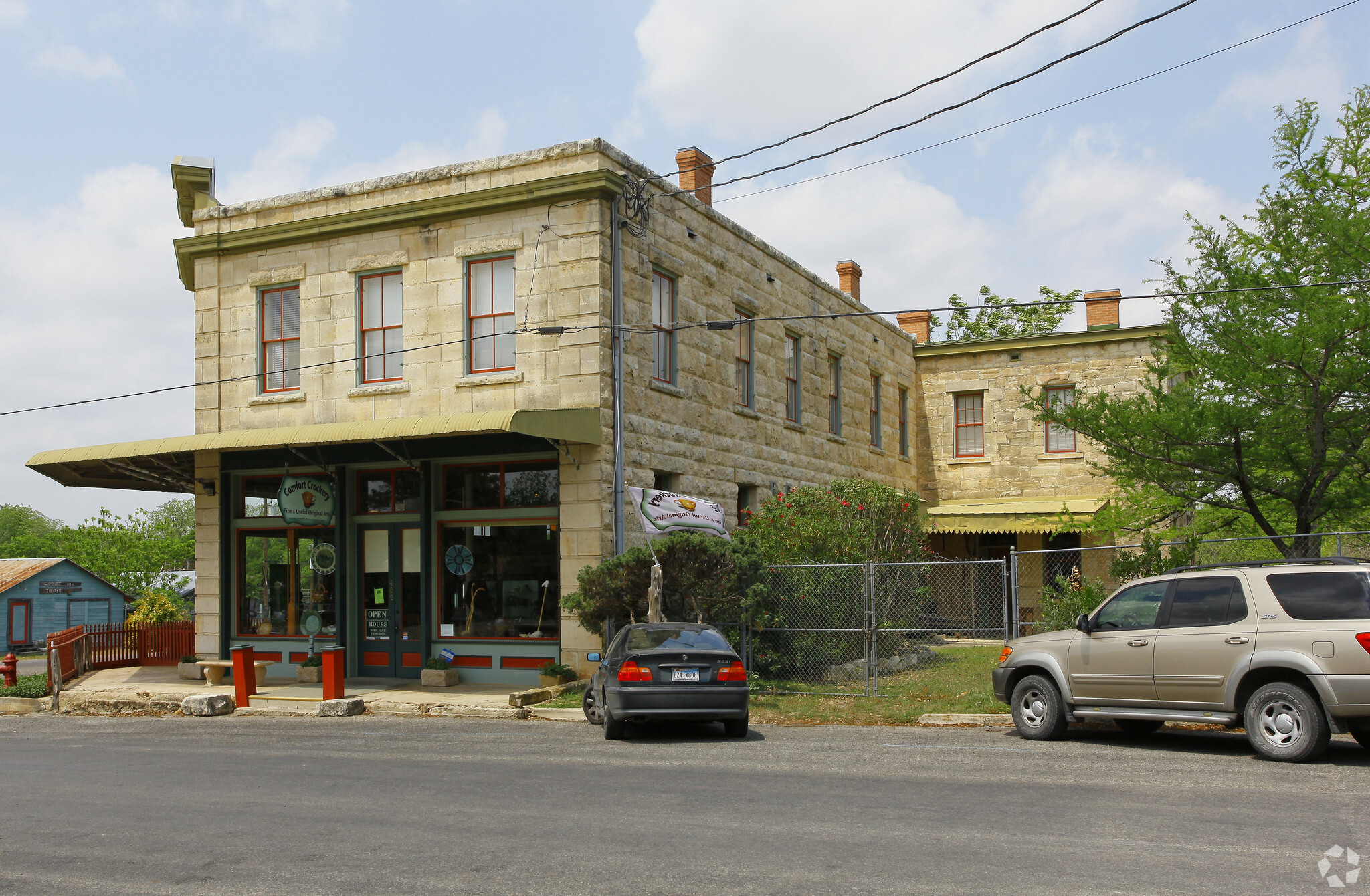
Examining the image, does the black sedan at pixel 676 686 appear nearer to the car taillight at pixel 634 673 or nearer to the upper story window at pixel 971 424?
the car taillight at pixel 634 673

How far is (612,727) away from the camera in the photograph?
13008 mm

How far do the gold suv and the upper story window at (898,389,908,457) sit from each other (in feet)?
66.2

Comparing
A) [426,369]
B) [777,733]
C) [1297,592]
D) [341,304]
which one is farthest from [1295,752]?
[341,304]

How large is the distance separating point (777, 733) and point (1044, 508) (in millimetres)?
18686

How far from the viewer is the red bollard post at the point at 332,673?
54.9 feet

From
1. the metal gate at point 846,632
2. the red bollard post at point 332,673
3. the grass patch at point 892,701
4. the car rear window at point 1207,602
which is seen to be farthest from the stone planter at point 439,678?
the car rear window at point 1207,602

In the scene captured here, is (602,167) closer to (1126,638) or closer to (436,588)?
(436,588)

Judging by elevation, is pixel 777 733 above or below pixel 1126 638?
below

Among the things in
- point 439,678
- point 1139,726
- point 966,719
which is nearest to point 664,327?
point 439,678

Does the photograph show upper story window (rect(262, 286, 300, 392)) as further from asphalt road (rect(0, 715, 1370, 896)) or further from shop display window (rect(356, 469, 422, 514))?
asphalt road (rect(0, 715, 1370, 896))

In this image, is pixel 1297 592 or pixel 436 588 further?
pixel 436 588

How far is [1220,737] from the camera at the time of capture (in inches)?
483

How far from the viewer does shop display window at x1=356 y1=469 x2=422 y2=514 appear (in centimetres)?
1992

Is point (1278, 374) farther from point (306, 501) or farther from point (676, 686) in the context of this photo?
point (306, 501)
